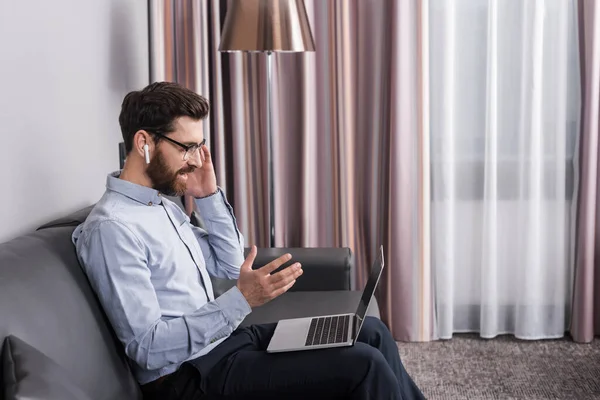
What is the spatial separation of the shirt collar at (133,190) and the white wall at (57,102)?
233mm

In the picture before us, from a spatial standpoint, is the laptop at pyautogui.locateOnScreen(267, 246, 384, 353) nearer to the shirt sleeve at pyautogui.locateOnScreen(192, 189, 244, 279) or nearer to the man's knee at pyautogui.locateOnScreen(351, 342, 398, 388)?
the man's knee at pyautogui.locateOnScreen(351, 342, 398, 388)

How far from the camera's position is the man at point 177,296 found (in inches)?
67.6

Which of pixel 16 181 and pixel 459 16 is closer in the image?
pixel 16 181

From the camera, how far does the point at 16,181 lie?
6.23 feet

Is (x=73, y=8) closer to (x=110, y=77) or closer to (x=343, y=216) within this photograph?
(x=110, y=77)

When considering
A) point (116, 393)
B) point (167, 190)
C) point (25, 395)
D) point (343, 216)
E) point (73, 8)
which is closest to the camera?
point (25, 395)

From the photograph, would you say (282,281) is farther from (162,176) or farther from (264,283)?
(162,176)

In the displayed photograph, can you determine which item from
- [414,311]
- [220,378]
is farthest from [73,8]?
[414,311]

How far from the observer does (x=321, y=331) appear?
2.08 m

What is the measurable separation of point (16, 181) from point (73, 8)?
0.71 metres

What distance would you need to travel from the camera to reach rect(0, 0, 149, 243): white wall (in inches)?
73.6

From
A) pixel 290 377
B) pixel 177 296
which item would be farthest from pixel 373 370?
pixel 177 296

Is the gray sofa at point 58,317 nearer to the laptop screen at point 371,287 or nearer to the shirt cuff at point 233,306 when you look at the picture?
the shirt cuff at point 233,306

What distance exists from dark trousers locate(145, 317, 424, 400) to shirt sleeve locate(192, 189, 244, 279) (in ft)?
1.72
